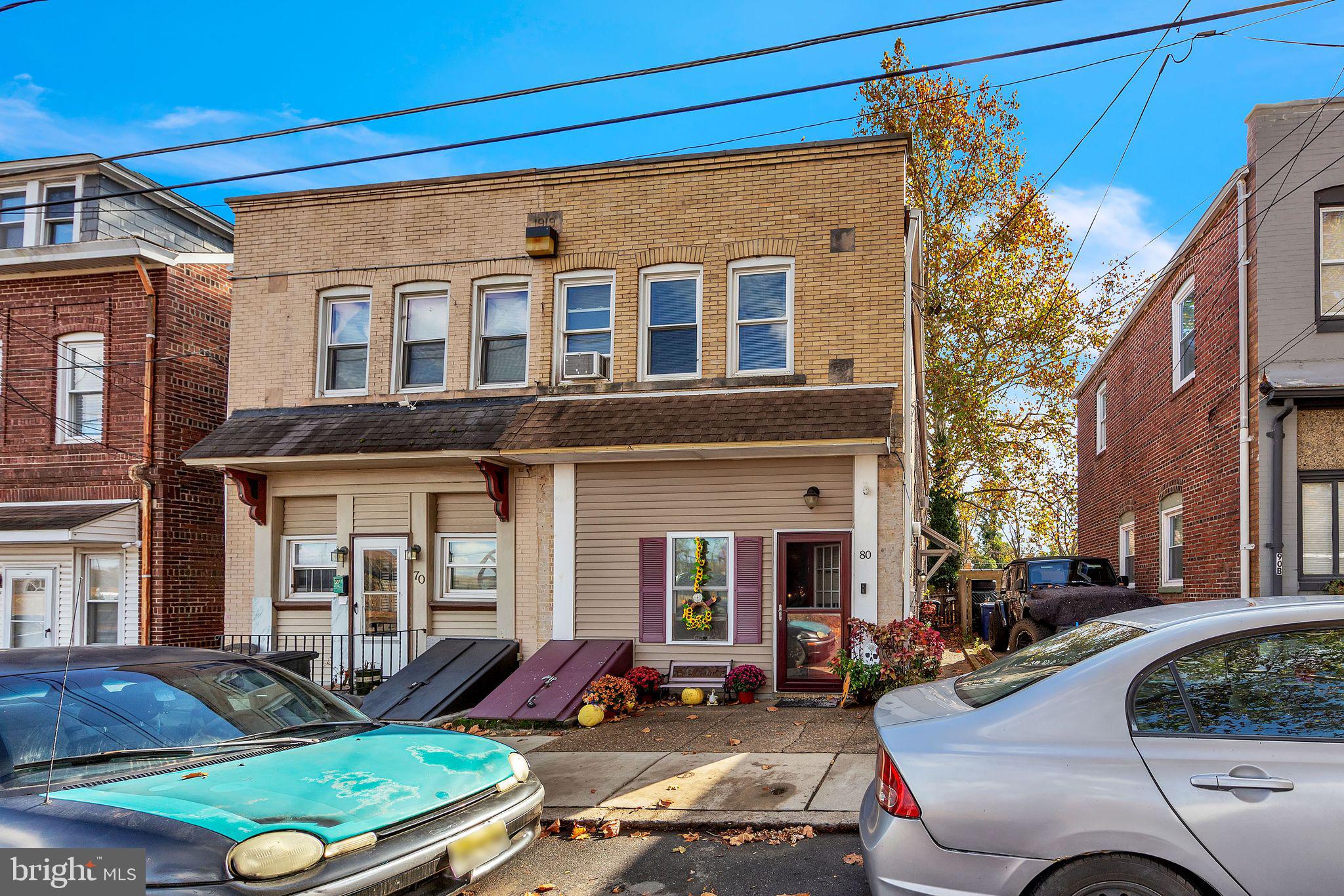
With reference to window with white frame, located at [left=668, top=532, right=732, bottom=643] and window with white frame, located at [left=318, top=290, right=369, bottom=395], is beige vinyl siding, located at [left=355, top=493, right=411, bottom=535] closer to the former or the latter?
window with white frame, located at [left=318, top=290, right=369, bottom=395]

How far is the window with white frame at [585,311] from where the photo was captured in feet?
42.3

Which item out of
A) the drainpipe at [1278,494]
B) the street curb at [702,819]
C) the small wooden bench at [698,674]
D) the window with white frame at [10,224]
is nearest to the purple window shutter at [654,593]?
the small wooden bench at [698,674]

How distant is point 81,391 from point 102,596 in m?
3.38

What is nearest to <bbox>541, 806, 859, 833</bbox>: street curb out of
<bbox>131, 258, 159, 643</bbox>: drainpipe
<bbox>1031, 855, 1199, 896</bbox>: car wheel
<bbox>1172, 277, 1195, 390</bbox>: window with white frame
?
<bbox>1031, 855, 1199, 896</bbox>: car wheel

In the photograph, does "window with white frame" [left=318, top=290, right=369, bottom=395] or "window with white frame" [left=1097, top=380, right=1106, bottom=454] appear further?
"window with white frame" [left=1097, top=380, right=1106, bottom=454]

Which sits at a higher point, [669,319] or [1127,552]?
[669,319]

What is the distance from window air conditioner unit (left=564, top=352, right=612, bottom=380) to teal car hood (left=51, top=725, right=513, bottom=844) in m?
7.86

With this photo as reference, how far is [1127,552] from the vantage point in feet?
61.3

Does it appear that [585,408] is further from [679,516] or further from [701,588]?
[701,588]

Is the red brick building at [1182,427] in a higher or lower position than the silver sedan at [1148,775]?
higher

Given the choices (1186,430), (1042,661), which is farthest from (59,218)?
(1186,430)

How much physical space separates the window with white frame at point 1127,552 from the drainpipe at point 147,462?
17.1 metres

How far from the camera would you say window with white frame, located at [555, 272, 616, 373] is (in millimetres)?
12883

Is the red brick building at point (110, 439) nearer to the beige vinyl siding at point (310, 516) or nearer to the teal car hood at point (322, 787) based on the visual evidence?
the beige vinyl siding at point (310, 516)
